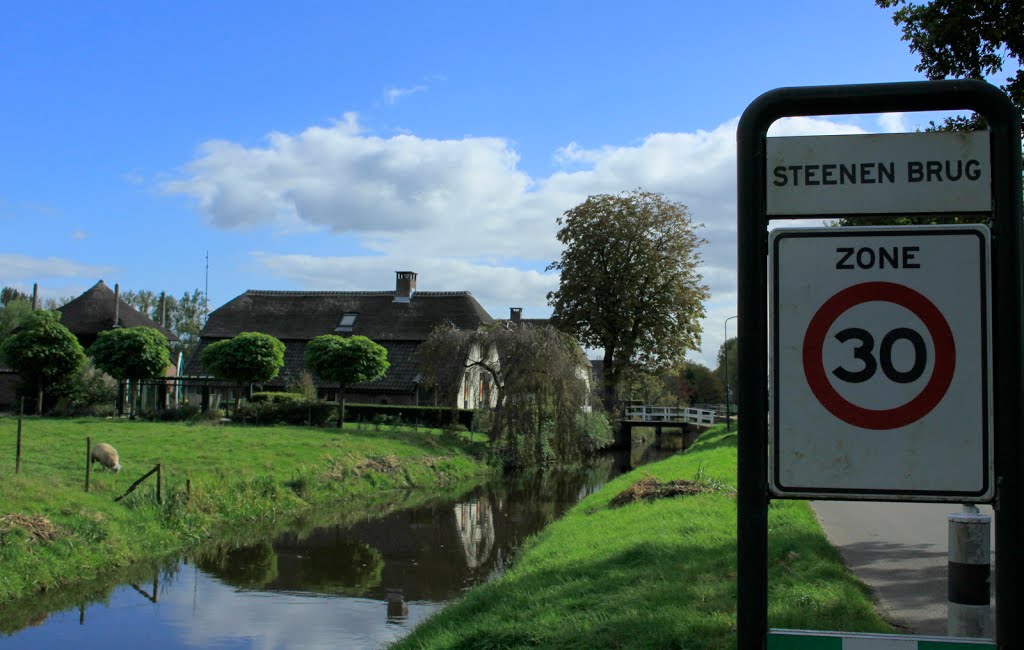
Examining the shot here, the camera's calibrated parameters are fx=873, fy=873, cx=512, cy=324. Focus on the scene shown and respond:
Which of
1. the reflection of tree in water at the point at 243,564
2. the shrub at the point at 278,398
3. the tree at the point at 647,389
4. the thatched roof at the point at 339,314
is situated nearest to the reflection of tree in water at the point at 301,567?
the reflection of tree in water at the point at 243,564

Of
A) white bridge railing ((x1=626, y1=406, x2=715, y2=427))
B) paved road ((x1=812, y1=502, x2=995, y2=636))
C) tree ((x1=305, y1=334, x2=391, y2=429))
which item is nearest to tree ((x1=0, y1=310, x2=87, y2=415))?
tree ((x1=305, y1=334, x2=391, y2=429))

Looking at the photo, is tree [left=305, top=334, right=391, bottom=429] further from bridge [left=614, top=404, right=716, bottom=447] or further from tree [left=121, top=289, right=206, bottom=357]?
tree [left=121, top=289, right=206, bottom=357]

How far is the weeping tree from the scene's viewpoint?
29078mm

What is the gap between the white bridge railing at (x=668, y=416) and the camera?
4578 centimetres

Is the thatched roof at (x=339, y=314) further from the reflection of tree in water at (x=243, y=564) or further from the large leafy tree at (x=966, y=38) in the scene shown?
the large leafy tree at (x=966, y=38)

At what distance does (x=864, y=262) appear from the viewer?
2199mm

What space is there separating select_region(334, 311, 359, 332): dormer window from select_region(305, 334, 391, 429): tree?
1570 cm

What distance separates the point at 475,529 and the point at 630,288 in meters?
23.0

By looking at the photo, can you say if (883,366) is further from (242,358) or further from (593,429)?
(242,358)

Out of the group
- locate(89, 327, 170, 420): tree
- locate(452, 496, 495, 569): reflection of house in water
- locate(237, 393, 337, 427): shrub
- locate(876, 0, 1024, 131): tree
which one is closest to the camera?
locate(876, 0, 1024, 131): tree

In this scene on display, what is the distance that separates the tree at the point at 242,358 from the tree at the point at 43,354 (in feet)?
15.5

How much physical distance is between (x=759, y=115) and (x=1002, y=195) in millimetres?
622

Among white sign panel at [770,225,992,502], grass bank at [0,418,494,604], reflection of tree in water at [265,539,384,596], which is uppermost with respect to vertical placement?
white sign panel at [770,225,992,502]

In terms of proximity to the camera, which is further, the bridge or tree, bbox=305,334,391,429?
the bridge
